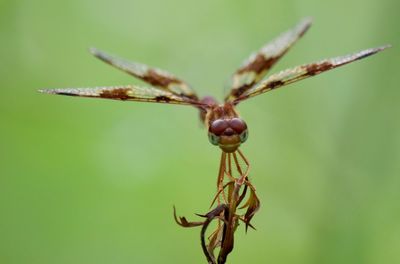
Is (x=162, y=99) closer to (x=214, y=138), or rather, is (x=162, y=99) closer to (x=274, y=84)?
(x=214, y=138)

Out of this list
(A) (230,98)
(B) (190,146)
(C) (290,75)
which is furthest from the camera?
(B) (190,146)

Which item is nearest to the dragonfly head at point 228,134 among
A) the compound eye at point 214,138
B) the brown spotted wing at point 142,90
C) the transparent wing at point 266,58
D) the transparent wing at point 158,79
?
the compound eye at point 214,138

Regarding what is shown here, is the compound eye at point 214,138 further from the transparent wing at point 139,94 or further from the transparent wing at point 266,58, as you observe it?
the transparent wing at point 266,58

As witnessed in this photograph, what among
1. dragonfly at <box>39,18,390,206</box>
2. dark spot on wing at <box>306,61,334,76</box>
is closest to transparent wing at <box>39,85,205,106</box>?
dragonfly at <box>39,18,390,206</box>

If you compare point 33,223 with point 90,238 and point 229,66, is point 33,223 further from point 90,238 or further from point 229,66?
point 229,66

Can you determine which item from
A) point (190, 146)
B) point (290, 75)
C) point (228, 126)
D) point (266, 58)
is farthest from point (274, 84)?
point (190, 146)

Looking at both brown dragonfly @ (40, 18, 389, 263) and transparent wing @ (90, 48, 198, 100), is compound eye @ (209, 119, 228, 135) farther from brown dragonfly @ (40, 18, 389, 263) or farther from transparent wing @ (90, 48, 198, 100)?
transparent wing @ (90, 48, 198, 100)

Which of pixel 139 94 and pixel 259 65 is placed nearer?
pixel 139 94

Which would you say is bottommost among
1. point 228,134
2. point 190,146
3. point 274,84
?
point 228,134
